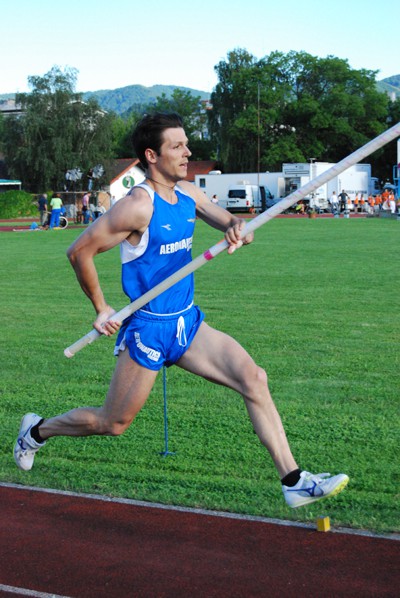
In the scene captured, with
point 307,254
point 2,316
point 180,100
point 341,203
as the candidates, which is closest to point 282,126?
point 180,100

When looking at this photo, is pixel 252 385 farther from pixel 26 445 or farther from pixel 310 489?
pixel 26 445

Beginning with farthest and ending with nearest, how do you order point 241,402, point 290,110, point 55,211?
point 290,110 → point 55,211 → point 241,402

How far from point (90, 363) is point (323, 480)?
210 inches

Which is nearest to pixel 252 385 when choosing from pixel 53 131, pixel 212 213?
pixel 212 213

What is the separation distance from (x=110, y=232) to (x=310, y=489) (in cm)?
181

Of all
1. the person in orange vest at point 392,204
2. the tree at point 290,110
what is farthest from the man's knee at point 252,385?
the tree at point 290,110

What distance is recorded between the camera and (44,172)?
78.4m

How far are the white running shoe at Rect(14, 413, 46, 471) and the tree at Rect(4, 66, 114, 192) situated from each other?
242ft

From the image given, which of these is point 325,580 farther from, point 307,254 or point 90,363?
point 307,254

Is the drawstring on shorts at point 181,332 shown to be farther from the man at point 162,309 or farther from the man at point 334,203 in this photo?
the man at point 334,203

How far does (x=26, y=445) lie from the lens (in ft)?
19.0

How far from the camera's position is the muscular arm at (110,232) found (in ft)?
15.6

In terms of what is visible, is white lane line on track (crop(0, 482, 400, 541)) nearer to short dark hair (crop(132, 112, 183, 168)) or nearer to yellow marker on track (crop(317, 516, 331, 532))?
yellow marker on track (crop(317, 516, 331, 532))

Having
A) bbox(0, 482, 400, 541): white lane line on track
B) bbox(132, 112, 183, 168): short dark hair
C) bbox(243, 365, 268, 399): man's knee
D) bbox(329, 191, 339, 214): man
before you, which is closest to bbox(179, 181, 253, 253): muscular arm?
bbox(132, 112, 183, 168): short dark hair
